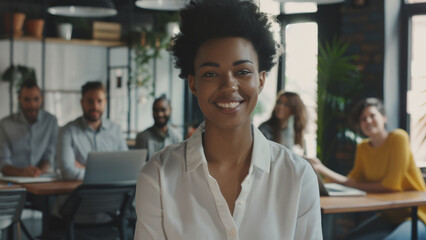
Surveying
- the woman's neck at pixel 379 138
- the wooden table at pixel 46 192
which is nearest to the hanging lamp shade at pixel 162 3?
the wooden table at pixel 46 192

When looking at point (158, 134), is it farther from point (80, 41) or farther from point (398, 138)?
point (80, 41)

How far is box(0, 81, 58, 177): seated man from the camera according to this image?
211 inches

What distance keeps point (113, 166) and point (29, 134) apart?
5.67 ft

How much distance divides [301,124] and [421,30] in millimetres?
1448

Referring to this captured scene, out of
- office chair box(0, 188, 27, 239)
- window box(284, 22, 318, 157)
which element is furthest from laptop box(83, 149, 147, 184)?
window box(284, 22, 318, 157)

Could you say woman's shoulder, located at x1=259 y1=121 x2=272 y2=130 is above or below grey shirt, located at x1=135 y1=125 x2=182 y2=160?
above

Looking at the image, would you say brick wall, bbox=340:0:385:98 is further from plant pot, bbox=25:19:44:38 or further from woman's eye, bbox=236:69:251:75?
woman's eye, bbox=236:69:251:75

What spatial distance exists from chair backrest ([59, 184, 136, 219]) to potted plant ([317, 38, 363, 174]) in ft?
8.76

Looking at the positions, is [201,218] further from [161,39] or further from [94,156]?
[161,39]

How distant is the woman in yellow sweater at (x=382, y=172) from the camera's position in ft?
13.4

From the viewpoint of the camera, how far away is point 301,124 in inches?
234

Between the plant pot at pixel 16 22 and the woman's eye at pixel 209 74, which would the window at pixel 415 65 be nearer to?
the woman's eye at pixel 209 74

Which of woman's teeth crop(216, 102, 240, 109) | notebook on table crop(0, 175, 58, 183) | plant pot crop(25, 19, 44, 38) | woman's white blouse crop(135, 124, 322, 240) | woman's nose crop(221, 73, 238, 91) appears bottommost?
notebook on table crop(0, 175, 58, 183)

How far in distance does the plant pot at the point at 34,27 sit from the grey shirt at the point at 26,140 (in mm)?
2778
